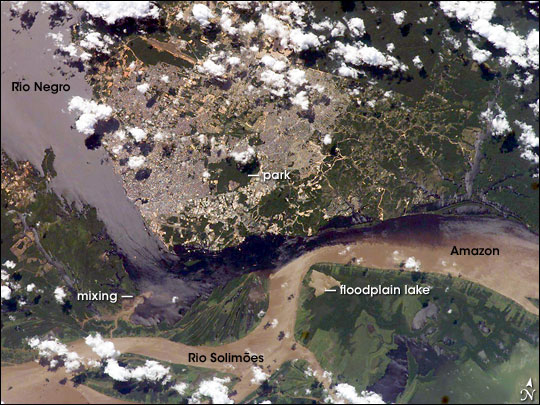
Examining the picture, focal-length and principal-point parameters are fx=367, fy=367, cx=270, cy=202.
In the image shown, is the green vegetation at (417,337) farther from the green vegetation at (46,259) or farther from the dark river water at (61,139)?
the green vegetation at (46,259)

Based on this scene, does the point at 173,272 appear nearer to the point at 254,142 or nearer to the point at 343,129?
the point at 254,142

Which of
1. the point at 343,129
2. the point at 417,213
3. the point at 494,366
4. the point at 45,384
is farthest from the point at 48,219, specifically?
the point at 494,366

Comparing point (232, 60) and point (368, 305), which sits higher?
point (232, 60)

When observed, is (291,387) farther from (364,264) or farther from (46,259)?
(46,259)

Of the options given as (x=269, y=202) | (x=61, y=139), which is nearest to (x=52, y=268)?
(x=61, y=139)

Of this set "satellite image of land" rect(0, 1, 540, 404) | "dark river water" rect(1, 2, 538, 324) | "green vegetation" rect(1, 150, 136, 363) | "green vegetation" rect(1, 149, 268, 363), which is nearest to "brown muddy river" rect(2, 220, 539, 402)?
"satellite image of land" rect(0, 1, 540, 404)

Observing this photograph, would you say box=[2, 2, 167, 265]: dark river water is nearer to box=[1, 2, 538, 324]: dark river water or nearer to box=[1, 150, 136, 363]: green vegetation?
box=[1, 2, 538, 324]: dark river water
